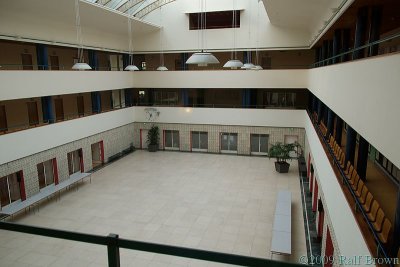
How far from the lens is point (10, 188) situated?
50.9 ft

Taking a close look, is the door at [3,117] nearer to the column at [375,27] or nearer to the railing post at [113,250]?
the column at [375,27]

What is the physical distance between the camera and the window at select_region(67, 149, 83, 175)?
19.7 metres

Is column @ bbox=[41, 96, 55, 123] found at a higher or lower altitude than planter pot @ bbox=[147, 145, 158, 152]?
higher

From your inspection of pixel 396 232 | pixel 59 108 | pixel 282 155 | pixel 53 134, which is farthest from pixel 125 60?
pixel 396 232

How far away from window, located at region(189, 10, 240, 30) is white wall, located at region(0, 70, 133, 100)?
6985 millimetres

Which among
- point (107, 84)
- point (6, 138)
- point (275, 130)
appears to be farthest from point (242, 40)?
point (6, 138)

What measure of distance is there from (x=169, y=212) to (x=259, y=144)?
11.7 meters

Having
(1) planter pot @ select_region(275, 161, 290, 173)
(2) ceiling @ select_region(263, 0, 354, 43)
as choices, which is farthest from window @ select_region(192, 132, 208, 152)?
(2) ceiling @ select_region(263, 0, 354, 43)

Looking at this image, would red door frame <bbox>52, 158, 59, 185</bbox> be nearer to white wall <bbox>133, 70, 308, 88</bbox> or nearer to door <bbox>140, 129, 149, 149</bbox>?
door <bbox>140, 129, 149, 149</bbox>

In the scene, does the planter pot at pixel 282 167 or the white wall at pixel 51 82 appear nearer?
the white wall at pixel 51 82

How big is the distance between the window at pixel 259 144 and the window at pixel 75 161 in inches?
479

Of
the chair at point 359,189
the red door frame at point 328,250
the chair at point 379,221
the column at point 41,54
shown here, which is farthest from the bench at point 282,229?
the column at point 41,54

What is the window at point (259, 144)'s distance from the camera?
24312 millimetres

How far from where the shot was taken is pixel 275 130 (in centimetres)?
2378
